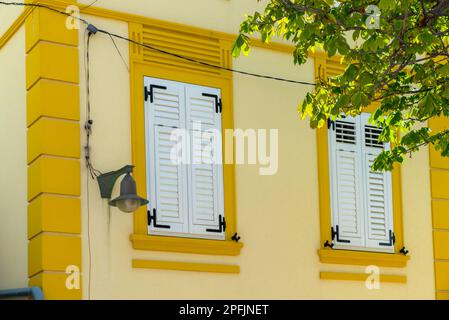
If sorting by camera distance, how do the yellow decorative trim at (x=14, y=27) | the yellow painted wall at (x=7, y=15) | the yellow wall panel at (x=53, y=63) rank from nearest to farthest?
the yellow wall panel at (x=53, y=63)
the yellow decorative trim at (x=14, y=27)
the yellow painted wall at (x=7, y=15)

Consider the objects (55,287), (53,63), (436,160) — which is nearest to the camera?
(55,287)

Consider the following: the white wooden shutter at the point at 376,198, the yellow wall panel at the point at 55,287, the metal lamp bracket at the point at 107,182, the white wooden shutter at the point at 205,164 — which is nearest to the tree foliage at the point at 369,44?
the white wooden shutter at the point at 205,164

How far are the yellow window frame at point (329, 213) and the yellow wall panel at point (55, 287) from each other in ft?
10.5

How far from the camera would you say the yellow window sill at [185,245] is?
14609 mm

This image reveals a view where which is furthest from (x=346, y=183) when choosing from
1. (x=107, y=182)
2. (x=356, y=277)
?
(x=107, y=182)

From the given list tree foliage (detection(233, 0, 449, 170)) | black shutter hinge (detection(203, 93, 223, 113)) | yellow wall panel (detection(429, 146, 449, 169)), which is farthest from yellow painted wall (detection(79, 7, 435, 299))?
tree foliage (detection(233, 0, 449, 170))

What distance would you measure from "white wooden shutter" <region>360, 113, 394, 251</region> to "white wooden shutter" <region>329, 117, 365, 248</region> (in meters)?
0.11

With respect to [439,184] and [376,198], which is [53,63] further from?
[439,184]

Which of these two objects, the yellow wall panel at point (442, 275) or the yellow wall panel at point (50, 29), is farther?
the yellow wall panel at point (442, 275)

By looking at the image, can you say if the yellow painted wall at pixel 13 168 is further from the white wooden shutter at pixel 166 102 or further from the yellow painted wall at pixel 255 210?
the white wooden shutter at pixel 166 102

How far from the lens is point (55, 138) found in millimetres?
14383

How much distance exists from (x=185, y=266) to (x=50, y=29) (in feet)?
9.85

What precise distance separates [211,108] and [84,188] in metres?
1.95

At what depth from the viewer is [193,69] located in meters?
15.5
